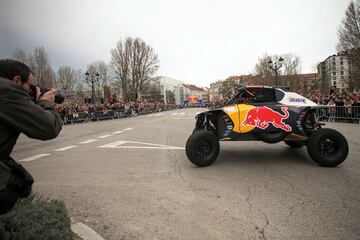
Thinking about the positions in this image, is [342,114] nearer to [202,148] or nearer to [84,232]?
[202,148]

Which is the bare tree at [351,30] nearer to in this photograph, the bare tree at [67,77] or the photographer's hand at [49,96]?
the photographer's hand at [49,96]

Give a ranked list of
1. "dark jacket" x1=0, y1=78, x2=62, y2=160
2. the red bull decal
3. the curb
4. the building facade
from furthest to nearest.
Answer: the building facade < the red bull decal < the curb < "dark jacket" x1=0, y1=78, x2=62, y2=160

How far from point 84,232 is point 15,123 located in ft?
5.42

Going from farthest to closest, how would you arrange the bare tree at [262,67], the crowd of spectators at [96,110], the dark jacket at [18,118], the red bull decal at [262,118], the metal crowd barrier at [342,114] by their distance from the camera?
the bare tree at [262,67], the crowd of spectators at [96,110], the metal crowd barrier at [342,114], the red bull decal at [262,118], the dark jacket at [18,118]

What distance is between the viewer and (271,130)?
18.9 ft

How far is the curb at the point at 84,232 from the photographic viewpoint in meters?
2.82

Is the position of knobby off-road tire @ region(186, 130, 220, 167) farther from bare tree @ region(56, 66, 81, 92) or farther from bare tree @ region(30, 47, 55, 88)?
bare tree @ region(56, 66, 81, 92)

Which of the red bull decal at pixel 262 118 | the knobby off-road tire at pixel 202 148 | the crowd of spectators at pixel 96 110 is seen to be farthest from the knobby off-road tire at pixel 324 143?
the crowd of spectators at pixel 96 110

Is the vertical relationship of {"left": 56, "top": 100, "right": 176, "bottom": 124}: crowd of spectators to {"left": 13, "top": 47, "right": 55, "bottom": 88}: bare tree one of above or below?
below

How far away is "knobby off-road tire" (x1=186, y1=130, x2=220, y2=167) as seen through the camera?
5609 mm

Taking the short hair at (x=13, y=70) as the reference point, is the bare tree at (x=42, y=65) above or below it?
above

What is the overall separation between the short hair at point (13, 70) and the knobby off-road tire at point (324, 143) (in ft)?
17.6

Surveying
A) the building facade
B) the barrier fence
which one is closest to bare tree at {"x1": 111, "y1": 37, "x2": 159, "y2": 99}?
the barrier fence

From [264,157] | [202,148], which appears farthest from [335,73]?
[202,148]
